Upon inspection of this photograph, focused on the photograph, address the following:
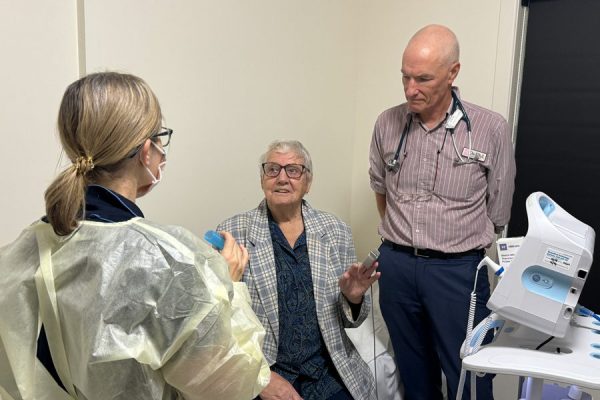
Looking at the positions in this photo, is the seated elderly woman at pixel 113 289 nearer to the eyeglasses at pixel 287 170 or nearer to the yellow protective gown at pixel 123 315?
the yellow protective gown at pixel 123 315

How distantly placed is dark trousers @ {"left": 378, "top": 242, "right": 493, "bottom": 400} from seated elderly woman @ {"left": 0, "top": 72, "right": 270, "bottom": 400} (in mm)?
1026

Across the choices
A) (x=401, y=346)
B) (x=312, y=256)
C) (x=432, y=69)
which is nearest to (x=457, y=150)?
(x=432, y=69)

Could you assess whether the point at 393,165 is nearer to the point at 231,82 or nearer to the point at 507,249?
the point at 507,249

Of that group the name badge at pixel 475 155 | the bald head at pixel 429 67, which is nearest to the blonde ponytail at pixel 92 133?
the bald head at pixel 429 67

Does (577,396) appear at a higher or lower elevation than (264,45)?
lower

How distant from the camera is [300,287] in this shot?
180 centimetres

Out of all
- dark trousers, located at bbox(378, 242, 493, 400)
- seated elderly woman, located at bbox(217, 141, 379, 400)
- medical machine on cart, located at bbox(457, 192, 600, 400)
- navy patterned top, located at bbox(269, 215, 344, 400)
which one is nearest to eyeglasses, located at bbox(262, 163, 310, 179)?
seated elderly woman, located at bbox(217, 141, 379, 400)

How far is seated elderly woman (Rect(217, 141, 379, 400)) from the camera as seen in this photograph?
A: 174 centimetres

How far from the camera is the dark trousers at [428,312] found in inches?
73.1

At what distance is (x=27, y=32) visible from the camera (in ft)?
5.15

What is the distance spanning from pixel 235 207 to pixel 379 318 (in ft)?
2.67

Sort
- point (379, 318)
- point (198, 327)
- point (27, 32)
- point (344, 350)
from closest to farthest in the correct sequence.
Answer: point (198, 327) < point (27, 32) < point (344, 350) < point (379, 318)

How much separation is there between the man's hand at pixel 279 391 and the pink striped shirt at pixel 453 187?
0.68 metres

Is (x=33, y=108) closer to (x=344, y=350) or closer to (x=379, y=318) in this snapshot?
(x=344, y=350)
